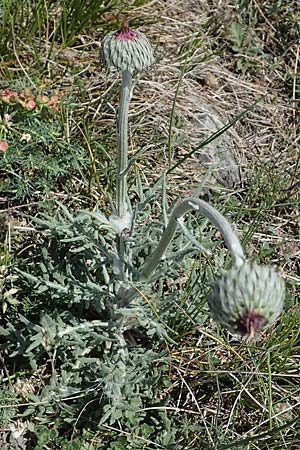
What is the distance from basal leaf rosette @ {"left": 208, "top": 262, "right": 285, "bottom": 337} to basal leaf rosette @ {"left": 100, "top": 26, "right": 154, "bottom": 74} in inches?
27.4

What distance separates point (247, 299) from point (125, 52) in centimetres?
79

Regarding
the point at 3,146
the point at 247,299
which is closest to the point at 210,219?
the point at 247,299

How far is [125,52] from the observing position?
1.97 meters

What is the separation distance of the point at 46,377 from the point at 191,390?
502 mm

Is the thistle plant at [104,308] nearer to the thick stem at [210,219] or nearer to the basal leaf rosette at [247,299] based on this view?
the thick stem at [210,219]

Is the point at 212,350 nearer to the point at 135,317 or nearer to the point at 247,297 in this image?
the point at 135,317

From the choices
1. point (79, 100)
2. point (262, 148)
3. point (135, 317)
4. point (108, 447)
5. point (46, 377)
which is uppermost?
point (79, 100)

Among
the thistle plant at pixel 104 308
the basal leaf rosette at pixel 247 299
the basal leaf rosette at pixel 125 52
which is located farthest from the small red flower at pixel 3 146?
the basal leaf rosette at pixel 247 299

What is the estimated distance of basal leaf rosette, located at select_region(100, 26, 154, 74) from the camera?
6.48 ft

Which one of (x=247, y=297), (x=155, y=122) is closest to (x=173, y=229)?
(x=247, y=297)

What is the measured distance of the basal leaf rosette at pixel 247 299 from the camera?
157 centimetres

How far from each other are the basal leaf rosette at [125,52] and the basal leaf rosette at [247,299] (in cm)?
70

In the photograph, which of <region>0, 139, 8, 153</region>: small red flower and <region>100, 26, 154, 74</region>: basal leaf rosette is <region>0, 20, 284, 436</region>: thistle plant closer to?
<region>100, 26, 154, 74</region>: basal leaf rosette

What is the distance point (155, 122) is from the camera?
3115 millimetres
